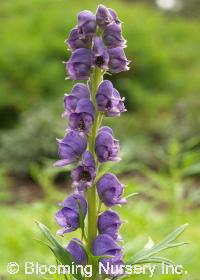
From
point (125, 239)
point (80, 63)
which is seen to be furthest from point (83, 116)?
point (125, 239)

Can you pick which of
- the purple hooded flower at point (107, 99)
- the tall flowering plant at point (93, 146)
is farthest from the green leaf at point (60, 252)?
the purple hooded flower at point (107, 99)

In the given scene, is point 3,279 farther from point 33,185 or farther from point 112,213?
point 33,185

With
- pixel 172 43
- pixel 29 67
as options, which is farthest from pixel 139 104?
pixel 172 43

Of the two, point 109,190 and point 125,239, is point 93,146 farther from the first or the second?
point 125,239

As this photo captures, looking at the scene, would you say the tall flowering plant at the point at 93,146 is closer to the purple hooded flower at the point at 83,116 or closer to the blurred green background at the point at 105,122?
the purple hooded flower at the point at 83,116

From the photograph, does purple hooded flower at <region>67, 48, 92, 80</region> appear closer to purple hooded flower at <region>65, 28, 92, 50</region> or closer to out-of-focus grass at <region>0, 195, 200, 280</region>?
purple hooded flower at <region>65, 28, 92, 50</region>
